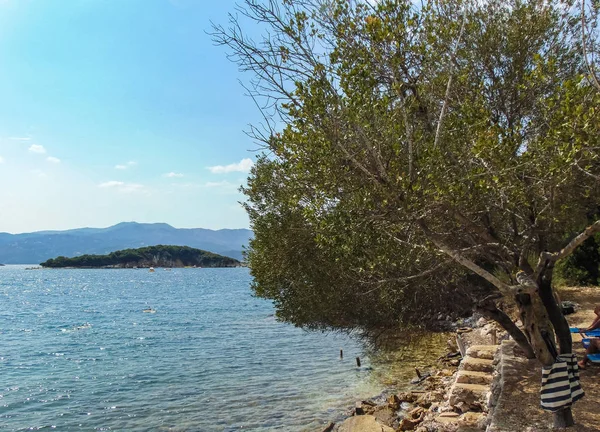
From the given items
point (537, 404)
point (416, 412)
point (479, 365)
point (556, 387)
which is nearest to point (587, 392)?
point (537, 404)

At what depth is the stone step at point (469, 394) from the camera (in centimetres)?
1269

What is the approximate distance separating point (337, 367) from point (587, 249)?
18.6 m

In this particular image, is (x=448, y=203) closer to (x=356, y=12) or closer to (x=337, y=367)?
(x=356, y=12)

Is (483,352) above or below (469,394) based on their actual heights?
above

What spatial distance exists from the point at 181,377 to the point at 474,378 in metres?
16.2

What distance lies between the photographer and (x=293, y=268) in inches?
766

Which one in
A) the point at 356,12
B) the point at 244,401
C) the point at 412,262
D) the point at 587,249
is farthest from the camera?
the point at 587,249

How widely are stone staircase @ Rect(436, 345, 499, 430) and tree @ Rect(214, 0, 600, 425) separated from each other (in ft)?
6.22

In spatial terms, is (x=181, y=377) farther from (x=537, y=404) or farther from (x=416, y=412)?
(x=537, y=404)

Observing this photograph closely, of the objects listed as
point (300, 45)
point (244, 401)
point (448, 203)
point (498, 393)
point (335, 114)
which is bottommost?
point (244, 401)

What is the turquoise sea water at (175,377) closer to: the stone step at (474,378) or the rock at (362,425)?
the rock at (362,425)

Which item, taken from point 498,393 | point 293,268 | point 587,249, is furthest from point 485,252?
point 587,249

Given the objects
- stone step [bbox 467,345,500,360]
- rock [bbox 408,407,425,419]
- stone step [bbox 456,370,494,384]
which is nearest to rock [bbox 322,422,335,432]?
rock [bbox 408,407,425,419]

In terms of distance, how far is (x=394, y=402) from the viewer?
16797mm
